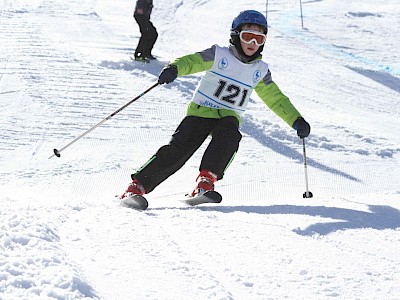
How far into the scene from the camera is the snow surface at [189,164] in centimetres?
236

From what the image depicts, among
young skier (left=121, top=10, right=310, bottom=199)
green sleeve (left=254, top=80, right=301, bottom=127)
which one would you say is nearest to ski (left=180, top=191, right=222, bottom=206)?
young skier (left=121, top=10, right=310, bottom=199)

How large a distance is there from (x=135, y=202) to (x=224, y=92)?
1244 mm

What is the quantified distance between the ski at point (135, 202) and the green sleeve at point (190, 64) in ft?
3.40

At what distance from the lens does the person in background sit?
9914 millimetres

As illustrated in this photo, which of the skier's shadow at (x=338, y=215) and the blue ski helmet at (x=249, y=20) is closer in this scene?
the skier's shadow at (x=338, y=215)

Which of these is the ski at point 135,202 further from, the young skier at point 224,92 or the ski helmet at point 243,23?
Result: the ski helmet at point 243,23

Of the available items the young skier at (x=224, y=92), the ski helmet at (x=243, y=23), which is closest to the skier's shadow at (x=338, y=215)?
the young skier at (x=224, y=92)

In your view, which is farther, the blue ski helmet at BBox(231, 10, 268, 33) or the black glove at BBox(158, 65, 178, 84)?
the blue ski helmet at BBox(231, 10, 268, 33)

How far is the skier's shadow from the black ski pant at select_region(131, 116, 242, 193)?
0.48 metres

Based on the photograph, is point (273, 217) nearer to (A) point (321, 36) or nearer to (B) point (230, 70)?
(B) point (230, 70)

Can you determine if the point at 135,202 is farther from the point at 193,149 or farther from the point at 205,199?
the point at 193,149

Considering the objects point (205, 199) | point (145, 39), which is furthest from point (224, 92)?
point (145, 39)

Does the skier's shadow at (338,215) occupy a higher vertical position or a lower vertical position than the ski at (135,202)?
higher

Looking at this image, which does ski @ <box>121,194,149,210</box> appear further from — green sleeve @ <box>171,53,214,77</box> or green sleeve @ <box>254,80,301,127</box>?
green sleeve @ <box>254,80,301,127</box>
